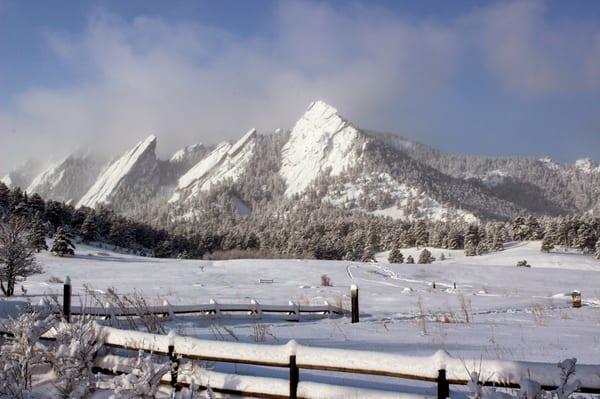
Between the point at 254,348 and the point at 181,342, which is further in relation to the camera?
the point at 181,342

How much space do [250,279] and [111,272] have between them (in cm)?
1440

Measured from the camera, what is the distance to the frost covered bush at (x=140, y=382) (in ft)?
15.0

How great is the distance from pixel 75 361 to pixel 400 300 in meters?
19.8

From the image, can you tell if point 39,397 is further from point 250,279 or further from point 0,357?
point 250,279

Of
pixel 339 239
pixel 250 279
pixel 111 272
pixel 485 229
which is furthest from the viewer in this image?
pixel 339 239

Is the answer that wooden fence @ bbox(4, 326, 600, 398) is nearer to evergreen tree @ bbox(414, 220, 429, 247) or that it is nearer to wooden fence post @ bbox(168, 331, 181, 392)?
wooden fence post @ bbox(168, 331, 181, 392)

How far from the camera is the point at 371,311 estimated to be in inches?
737

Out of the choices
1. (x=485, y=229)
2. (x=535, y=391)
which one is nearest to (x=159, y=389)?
(x=535, y=391)

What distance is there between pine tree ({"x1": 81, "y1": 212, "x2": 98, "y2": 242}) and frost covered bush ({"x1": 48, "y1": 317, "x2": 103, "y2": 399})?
3822 inches

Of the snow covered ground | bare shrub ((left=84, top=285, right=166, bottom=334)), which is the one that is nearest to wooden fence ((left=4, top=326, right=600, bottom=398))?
the snow covered ground

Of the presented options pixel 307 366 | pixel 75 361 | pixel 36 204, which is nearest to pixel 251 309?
pixel 75 361

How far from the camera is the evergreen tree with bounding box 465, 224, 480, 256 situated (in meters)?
110

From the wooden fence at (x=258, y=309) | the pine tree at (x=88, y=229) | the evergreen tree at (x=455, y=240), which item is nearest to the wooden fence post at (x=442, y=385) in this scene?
the wooden fence at (x=258, y=309)

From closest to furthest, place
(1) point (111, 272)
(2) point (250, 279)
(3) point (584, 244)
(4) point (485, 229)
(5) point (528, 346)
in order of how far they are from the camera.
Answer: (5) point (528, 346), (2) point (250, 279), (1) point (111, 272), (3) point (584, 244), (4) point (485, 229)
